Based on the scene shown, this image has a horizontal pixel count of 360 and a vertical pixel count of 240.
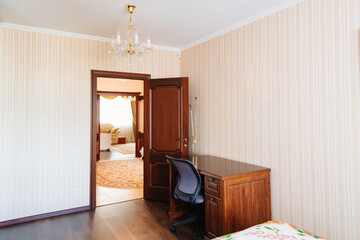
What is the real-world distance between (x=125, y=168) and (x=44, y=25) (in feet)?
14.1

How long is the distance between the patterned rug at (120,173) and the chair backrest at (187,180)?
2241 mm

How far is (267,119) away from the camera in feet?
9.38

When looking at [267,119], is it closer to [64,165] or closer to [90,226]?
[90,226]

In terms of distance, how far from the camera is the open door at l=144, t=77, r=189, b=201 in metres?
3.87

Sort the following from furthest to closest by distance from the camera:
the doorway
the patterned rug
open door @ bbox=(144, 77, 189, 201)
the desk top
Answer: the patterned rug, the doorway, open door @ bbox=(144, 77, 189, 201), the desk top

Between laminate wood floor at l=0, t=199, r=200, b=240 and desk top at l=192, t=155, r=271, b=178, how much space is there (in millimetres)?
838

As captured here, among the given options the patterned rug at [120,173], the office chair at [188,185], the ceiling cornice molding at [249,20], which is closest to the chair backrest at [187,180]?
the office chair at [188,185]

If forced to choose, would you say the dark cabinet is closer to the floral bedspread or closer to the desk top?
the desk top

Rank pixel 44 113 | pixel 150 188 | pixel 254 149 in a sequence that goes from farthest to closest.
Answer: pixel 150 188, pixel 44 113, pixel 254 149

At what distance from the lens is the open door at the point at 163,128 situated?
3865 mm

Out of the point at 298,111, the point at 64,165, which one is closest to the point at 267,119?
the point at 298,111

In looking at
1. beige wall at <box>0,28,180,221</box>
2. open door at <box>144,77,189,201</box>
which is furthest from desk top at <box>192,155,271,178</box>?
beige wall at <box>0,28,180,221</box>

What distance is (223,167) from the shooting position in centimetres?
286

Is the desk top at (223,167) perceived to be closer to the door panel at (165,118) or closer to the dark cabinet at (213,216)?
the dark cabinet at (213,216)
